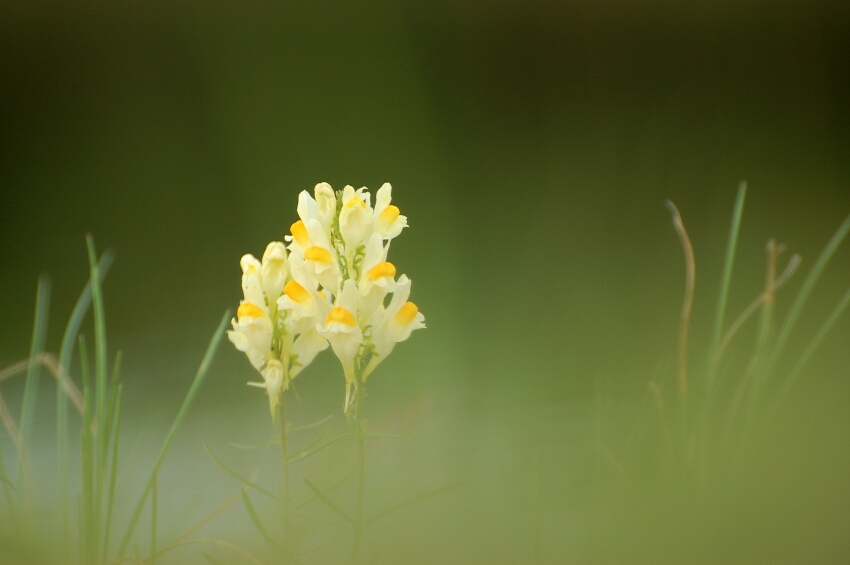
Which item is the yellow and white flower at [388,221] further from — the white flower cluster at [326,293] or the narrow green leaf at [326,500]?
the narrow green leaf at [326,500]

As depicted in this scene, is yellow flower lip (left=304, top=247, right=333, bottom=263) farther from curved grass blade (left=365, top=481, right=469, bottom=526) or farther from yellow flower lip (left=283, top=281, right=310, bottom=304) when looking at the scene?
curved grass blade (left=365, top=481, right=469, bottom=526)

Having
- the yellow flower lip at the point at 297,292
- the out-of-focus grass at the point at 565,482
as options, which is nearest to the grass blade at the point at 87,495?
the out-of-focus grass at the point at 565,482

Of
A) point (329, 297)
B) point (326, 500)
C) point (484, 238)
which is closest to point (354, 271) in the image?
point (329, 297)

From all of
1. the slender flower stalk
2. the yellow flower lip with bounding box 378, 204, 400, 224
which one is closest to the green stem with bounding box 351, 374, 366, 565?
the slender flower stalk

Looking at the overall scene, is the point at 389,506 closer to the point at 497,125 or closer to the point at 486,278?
the point at 486,278

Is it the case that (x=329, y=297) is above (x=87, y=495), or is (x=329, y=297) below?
above

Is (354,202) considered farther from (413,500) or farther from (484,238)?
(484,238)
